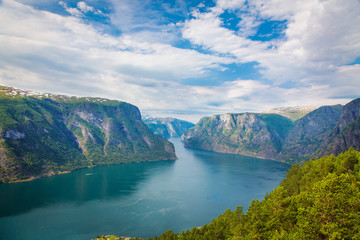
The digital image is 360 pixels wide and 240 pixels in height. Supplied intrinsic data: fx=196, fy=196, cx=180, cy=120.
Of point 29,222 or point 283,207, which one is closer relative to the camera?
point 283,207

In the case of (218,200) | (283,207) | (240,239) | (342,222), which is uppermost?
(342,222)

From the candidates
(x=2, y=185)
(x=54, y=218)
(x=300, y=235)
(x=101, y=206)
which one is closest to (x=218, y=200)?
(x=101, y=206)

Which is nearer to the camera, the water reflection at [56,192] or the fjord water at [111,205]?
the fjord water at [111,205]

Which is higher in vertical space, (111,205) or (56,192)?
(56,192)

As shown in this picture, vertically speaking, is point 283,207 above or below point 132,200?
above

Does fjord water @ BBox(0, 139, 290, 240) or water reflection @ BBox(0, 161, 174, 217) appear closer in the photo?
fjord water @ BBox(0, 139, 290, 240)

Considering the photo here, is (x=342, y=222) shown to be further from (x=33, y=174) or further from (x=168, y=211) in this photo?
(x=33, y=174)

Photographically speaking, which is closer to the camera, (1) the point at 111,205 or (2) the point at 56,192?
(1) the point at 111,205

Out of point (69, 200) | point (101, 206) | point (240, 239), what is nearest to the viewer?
point (240, 239)
